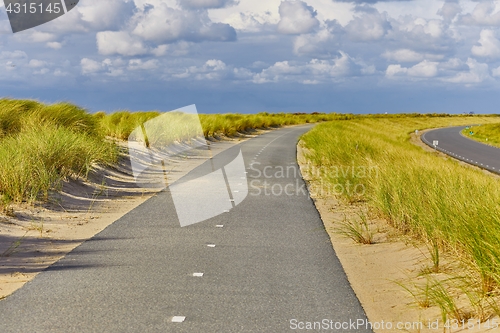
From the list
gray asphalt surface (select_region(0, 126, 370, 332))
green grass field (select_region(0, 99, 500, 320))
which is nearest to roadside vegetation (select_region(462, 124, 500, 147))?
green grass field (select_region(0, 99, 500, 320))

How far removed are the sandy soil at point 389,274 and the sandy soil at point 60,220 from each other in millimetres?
3901

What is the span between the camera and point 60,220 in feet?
35.8

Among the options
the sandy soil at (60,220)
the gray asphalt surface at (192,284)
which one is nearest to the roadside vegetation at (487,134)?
the sandy soil at (60,220)

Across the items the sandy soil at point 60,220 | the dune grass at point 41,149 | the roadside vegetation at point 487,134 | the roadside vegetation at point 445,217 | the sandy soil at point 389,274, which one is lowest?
the roadside vegetation at point 487,134

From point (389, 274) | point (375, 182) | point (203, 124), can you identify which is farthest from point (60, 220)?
point (203, 124)

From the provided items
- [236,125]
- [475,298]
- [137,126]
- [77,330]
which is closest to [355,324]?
[475,298]

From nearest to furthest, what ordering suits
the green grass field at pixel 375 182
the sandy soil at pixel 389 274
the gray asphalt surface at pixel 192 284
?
the gray asphalt surface at pixel 192 284 → the sandy soil at pixel 389 274 → the green grass field at pixel 375 182

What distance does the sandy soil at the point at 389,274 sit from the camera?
5816mm

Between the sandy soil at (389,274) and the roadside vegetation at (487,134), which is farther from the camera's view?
the roadside vegetation at (487,134)

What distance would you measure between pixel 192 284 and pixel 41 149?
8.39 m

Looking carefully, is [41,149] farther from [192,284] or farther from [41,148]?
[192,284]

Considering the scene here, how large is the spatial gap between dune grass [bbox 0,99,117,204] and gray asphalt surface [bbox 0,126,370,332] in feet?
8.08

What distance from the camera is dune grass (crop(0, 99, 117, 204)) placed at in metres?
11.7

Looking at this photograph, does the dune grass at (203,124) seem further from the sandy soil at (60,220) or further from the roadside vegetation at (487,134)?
the roadside vegetation at (487,134)
